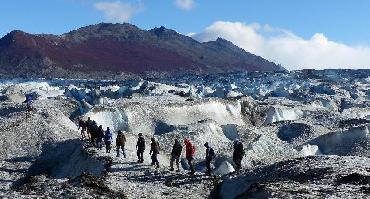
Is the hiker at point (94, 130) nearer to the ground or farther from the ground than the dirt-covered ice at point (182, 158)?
farther from the ground

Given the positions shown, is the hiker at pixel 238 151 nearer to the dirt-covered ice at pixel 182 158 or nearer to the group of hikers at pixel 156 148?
the group of hikers at pixel 156 148

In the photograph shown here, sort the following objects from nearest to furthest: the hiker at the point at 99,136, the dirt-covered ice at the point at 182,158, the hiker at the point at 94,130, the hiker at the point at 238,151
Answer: the dirt-covered ice at the point at 182,158
the hiker at the point at 238,151
the hiker at the point at 99,136
the hiker at the point at 94,130

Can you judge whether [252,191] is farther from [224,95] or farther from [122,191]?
[224,95]

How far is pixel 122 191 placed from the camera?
3005 centimetres

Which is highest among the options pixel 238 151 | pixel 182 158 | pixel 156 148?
pixel 156 148

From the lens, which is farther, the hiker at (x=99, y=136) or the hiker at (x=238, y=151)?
the hiker at (x=99, y=136)

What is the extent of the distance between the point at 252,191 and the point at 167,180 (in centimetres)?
911

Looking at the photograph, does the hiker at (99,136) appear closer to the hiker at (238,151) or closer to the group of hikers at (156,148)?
the group of hikers at (156,148)

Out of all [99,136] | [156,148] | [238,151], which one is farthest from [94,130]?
[238,151]

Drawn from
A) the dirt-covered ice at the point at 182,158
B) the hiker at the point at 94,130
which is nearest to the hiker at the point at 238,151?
the dirt-covered ice at the point at 182,158

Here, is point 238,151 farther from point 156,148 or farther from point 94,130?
point 94,130

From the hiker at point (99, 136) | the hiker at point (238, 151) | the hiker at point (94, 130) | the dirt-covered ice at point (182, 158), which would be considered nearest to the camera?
the dirt-covered ice at point (182, 158)

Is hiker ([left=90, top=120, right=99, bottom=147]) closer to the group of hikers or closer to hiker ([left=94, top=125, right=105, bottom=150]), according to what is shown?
the group of hikers

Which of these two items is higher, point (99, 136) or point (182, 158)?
point (99, 136)
